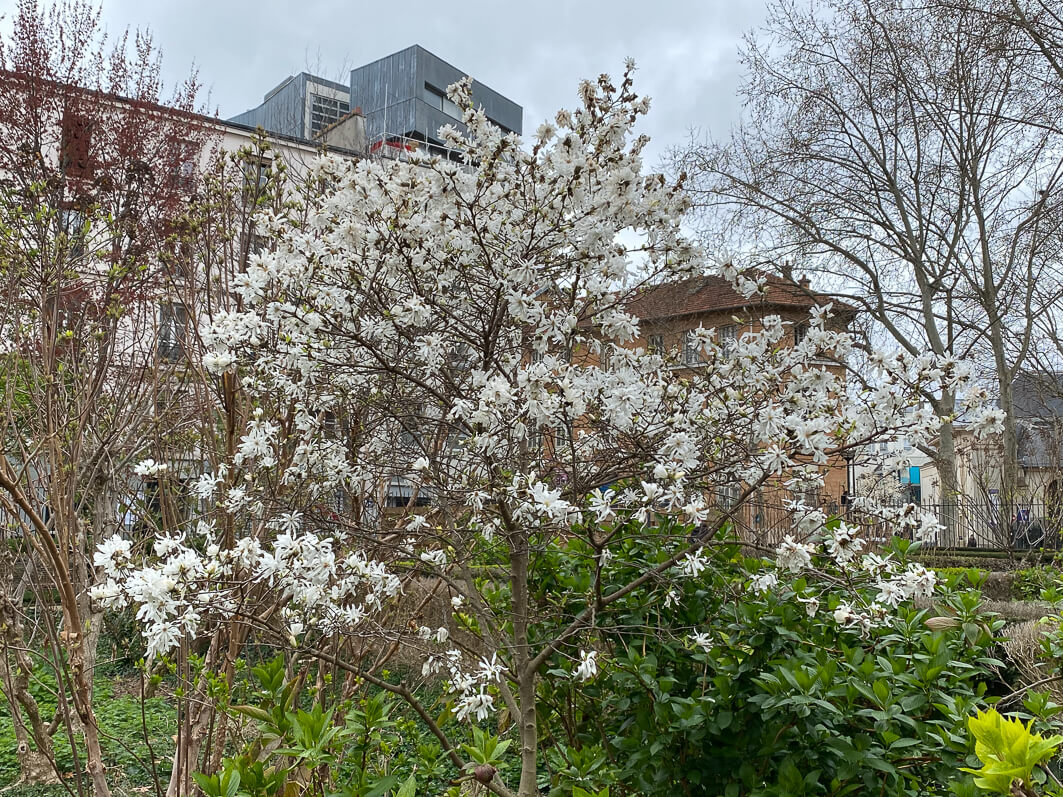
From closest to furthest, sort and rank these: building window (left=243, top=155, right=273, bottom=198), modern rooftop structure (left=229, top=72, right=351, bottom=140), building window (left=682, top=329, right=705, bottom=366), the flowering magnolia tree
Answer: the flowering magnolia tree < building window (left=682, top=329, right=705, bottom=366) < building window (left=243, top=155, right=273, bottom=198) < modern rooftop structure (left=229, top=72, right=351, bottom=140)

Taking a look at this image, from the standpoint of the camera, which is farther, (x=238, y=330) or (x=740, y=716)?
(x=238, y=330)

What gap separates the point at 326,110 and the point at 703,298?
8414 mm

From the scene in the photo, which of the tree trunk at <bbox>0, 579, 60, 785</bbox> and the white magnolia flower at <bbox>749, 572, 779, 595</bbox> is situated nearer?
the white magnolia flower at <bbox>749, 572, 779, 595</bbox>

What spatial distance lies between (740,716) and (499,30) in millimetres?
9185

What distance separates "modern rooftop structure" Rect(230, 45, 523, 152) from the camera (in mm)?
9648

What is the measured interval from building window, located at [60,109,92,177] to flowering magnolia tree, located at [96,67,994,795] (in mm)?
7810

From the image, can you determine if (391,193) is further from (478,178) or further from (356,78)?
(356,78)

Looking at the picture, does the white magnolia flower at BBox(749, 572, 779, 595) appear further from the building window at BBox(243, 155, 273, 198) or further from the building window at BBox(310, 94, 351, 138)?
the building window at BBox(310, 94, 351, 138)

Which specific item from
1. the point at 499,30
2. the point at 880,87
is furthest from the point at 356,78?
the point at 880,87

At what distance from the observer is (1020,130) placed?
12062 millimetres

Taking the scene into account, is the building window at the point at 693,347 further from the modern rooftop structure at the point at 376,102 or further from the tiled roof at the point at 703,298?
the modern rooftop structure at the point at 376,102

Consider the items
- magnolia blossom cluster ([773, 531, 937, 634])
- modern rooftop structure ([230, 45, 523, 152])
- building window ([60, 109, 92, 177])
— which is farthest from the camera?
modern rooftop structure ([230, 45, 523, 152])

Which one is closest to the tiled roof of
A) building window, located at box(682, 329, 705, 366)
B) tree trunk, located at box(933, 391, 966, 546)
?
building window, located at box(682, 329, 705, 366)

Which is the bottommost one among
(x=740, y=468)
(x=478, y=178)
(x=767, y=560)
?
(x=767, y=560)
